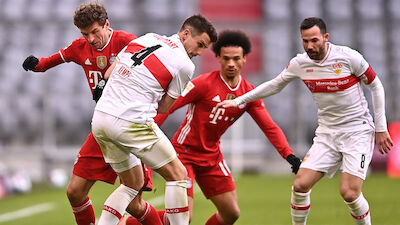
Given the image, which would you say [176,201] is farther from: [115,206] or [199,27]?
[199,27]

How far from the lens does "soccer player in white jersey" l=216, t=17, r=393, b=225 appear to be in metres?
5.81

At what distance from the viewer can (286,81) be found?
6.02 metres

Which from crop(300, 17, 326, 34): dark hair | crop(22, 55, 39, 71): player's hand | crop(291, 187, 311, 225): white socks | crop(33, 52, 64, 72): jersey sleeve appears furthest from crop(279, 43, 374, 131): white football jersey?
crop(22, 55, 39, 71): player's hand

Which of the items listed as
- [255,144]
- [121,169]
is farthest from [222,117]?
[255,144]

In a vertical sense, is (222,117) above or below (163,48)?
below

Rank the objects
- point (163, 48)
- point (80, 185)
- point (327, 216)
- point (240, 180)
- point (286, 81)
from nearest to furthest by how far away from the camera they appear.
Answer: point (163, 48)
point (80, 185)
point (286, 81)
point (327, 216)
point (240, 180)

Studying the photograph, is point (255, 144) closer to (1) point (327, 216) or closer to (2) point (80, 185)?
(1) point (327, 216)

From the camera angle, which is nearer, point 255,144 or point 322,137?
point 322,137

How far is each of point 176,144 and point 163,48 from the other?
1487mm

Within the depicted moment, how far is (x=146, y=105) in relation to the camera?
4809 millimetres

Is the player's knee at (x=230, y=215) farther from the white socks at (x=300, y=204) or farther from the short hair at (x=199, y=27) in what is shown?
the short hair at (x=199, y=27)

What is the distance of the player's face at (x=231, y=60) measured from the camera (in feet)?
20.1

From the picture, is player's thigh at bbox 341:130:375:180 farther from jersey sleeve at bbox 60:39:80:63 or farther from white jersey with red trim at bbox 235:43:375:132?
jersey sleeve at bbox 60:39:80:63

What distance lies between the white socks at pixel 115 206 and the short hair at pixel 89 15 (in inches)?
48.7
